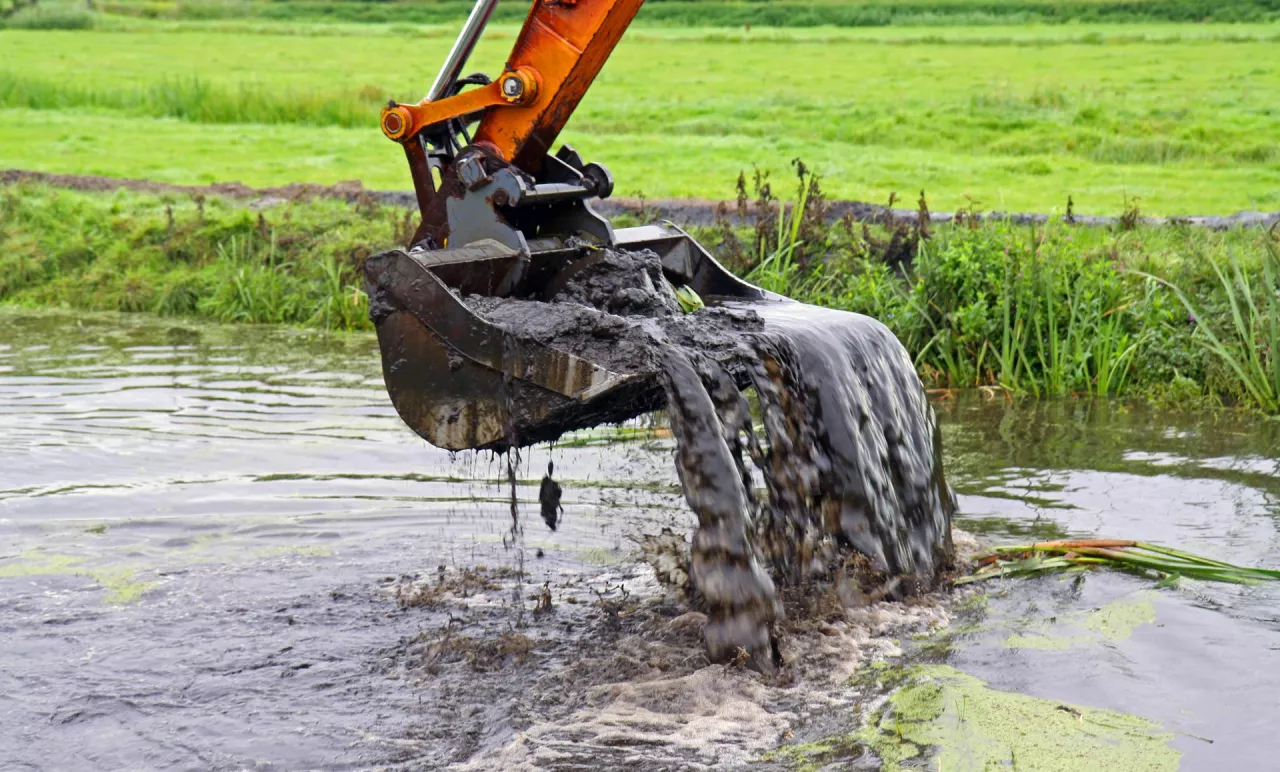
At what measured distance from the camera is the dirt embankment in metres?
11.8

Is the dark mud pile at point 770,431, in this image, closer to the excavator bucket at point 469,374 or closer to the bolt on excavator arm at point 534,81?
the excavator bucket at point 469,374

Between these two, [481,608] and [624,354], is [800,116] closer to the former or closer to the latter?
[481,608]

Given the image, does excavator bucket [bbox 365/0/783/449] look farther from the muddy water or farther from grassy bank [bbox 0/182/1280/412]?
grassy bank [bbox 0/182/1280/412]

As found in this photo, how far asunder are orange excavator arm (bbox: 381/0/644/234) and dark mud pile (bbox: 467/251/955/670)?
616mm

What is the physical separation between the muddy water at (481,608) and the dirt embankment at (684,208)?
10.5 feet

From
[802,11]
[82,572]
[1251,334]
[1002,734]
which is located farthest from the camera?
[802,11]

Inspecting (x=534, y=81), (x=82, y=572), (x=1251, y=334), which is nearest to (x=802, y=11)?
(x=1251, y=334)

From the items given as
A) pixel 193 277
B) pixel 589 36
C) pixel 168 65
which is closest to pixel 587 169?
pixel 589 36

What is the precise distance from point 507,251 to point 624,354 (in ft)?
3.34

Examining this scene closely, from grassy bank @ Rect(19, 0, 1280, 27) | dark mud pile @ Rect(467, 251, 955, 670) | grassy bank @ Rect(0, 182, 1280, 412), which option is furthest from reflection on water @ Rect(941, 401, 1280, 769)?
grassy bank @ Rect(19, 0, 1280, 27)

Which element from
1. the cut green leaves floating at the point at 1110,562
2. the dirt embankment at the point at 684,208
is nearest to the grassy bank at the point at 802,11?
the dirt embankment at the point at 684,208

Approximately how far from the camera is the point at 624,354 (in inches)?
198

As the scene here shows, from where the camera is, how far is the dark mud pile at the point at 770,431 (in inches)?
192

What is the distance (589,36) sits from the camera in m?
5.88
